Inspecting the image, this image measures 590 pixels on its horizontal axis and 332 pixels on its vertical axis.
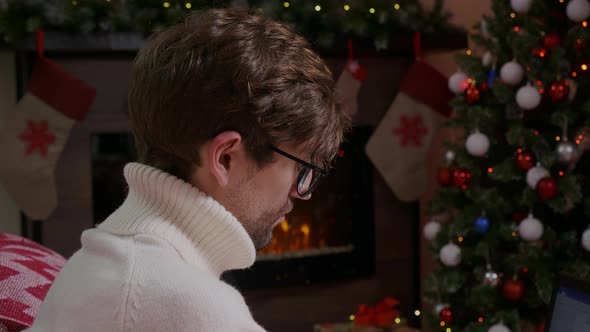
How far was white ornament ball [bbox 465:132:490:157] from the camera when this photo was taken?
Answer: 8.73 feet

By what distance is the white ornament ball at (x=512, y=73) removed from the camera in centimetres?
258

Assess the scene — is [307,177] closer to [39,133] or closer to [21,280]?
[21,280]

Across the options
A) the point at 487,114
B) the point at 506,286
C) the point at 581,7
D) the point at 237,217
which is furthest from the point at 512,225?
the point at 237,217

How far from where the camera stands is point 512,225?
2.60 m

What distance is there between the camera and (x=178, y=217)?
98 cm


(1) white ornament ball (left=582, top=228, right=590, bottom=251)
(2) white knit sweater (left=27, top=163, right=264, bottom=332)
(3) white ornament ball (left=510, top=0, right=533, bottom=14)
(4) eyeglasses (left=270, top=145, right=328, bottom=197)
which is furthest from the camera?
(3) white ornament ball (left=510, top=0, right=533, bottom=14)

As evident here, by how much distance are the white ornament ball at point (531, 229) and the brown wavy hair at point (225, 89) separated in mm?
1607

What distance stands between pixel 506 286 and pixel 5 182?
2040mm

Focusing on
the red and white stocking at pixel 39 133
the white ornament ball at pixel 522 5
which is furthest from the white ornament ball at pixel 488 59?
the red and white stocking at pixel 39 133

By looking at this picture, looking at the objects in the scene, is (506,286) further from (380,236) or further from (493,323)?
(380,236)

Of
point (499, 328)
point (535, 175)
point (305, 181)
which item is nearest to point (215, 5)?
point (535, 175)

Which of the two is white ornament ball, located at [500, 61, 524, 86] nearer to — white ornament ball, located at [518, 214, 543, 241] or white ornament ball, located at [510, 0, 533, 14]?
white ornament ball, located at [510, 0, 533, 14]

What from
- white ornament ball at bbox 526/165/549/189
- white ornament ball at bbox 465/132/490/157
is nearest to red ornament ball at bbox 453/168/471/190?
white ornament ball at bbox 465/132/490/157

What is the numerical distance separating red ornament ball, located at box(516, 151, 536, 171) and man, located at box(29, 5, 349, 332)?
1619 millimetres
